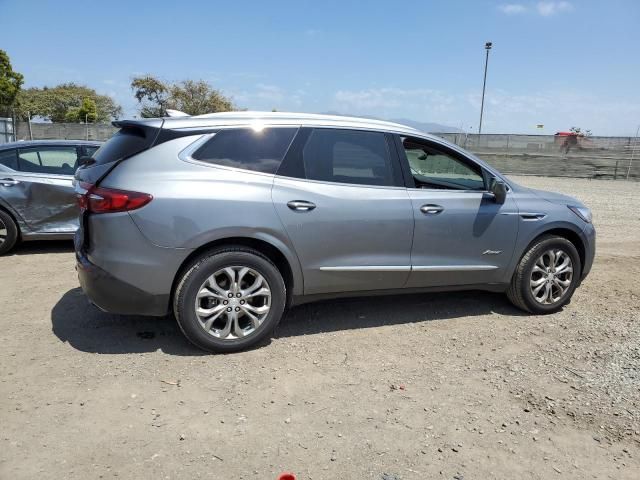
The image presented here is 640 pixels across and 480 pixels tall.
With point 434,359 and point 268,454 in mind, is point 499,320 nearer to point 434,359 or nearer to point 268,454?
point 434,359

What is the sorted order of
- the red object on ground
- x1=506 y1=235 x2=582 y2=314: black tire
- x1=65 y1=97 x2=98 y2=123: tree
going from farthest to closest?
x1=65 y1=97 x2=98 y2=123: tree, x1=506 y1=235 x2=582 y2=314: black tire, the red object on ground

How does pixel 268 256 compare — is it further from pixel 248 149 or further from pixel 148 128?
pixel 148 128

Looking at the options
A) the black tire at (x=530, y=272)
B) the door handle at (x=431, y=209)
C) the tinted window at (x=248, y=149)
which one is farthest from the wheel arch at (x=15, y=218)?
the black tire at (x=530, y=272)

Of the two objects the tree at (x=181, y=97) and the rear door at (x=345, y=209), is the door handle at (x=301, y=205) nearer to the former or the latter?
the rear door at (x=345, y=209)

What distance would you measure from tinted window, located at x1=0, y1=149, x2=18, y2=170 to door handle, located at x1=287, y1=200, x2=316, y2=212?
485 centimetres

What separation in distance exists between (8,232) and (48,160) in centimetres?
110

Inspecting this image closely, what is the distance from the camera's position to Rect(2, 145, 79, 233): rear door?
6.65 metres

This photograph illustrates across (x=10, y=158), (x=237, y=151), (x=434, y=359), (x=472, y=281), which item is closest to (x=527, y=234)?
(x=472, y=281)

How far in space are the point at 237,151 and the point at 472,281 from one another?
2.42 meters

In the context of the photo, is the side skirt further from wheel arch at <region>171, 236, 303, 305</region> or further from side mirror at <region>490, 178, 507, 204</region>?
side mirror at <region>490, 178, 507, 204</region>

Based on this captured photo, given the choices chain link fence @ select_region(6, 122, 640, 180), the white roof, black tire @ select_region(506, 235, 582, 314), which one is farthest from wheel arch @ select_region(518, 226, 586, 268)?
chain link fence @ select_region(6, 122, 640, 180)

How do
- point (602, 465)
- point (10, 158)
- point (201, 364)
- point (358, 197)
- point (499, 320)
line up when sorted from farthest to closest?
point (10, 158)
point (499, 320)
point (358, 197)
point (201, 364)
point (602, 465)

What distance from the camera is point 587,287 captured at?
5871 mm

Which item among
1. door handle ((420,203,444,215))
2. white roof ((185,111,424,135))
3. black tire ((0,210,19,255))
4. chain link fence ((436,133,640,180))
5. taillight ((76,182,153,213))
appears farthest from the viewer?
chain link fence ((436,133,640,180))
